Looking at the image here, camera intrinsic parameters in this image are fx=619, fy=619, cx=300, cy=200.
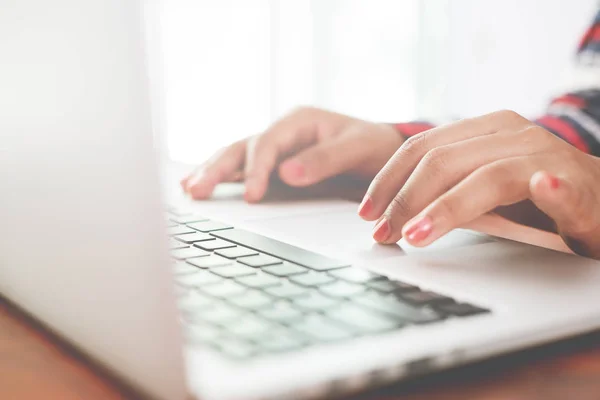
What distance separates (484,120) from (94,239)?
40 cm

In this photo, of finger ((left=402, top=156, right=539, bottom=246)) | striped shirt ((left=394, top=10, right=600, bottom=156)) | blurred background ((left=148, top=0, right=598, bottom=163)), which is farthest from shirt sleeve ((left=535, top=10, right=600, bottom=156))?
blurred background ((left=148, top=0, right=598, bottom=163))

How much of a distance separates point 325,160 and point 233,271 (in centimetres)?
35

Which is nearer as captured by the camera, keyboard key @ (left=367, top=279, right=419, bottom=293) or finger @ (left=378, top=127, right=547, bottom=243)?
keyboard key @ (left=367, top=279, right=419, bottom=293)

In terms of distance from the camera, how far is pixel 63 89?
0.25 metres

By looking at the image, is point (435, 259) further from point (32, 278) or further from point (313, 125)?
point (313, 125)

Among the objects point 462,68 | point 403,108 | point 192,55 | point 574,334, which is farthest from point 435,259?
point 403,108

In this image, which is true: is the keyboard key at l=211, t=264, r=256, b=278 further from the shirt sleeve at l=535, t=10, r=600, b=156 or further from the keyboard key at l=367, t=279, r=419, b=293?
the shirt sleeve at l=535, t=10, r=600, b=156

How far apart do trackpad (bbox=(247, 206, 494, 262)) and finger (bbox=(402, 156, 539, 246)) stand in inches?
0.9

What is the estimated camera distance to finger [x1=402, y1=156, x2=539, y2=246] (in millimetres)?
412

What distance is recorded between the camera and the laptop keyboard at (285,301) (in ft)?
0.83

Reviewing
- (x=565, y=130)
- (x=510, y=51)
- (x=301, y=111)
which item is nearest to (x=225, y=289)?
(x=301, y=111)

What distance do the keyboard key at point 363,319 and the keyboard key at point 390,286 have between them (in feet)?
0.11

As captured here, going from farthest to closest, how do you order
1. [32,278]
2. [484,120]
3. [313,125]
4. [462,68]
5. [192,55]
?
[192,55]
[462,68]
[313,125]
[484,120]
[32,278]

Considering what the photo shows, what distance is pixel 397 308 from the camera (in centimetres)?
29
